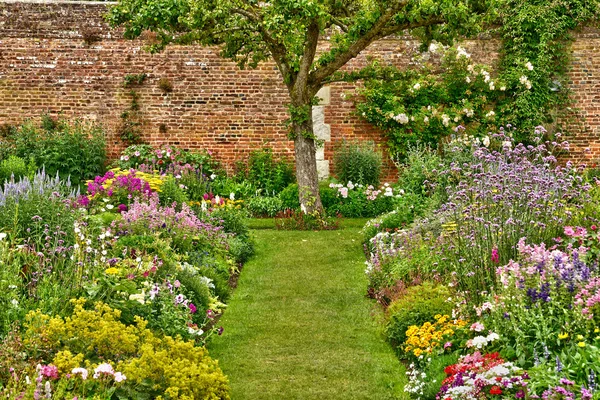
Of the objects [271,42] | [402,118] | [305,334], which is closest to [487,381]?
[305,334]

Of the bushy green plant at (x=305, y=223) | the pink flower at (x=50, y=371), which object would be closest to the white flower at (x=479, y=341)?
the pink flower at (x=50, y=371)

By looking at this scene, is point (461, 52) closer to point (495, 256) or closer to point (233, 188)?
point (233, 188)

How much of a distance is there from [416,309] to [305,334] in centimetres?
99

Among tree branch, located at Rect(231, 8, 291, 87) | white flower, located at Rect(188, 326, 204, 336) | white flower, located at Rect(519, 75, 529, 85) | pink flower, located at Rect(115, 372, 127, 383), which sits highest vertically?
tree branch, located at Rect(231, 8, 291, 87)

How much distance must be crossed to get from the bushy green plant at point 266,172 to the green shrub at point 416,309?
7.54 meters

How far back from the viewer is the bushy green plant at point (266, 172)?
14.9 m

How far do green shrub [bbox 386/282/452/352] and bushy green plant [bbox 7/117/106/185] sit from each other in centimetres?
855

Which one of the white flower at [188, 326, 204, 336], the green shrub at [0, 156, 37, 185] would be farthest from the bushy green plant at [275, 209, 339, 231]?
the white flower at [188, 326, 204, 336]

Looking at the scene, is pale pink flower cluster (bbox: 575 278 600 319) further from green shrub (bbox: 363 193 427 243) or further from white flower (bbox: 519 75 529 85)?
white flower (bbox: 519 75 529 85)

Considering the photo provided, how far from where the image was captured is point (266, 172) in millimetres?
15102

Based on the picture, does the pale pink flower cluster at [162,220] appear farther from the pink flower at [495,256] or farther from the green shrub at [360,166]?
the green shrub at [360,166]

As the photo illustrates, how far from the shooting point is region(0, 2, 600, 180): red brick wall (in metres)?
15.5

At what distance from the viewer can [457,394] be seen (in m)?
5.06

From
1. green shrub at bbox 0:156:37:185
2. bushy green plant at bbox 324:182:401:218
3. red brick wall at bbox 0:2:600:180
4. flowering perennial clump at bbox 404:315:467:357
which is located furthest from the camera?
red brick wall at bbox 0:2:600:180
